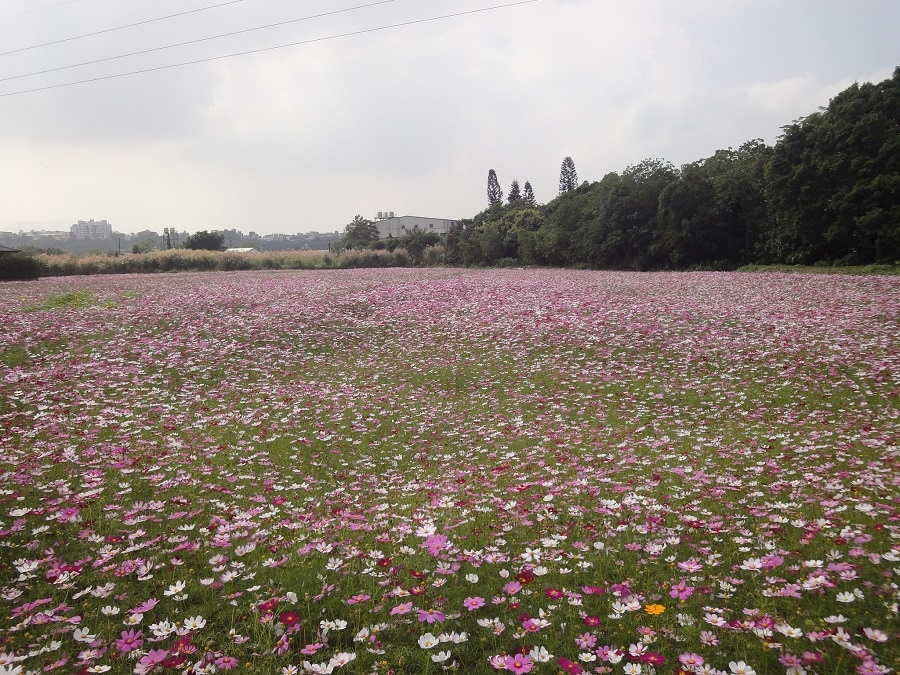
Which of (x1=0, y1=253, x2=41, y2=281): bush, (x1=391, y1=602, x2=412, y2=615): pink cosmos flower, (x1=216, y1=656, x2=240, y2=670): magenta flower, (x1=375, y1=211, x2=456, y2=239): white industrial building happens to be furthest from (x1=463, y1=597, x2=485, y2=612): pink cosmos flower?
(x1=375, y1=211, x2=456, y2=239): white industrial building

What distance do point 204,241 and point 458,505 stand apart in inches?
3515

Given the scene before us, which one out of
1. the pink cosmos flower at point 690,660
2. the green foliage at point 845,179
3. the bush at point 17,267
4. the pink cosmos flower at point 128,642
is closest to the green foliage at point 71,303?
the bush at point 17,267

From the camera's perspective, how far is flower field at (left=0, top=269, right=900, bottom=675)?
3594 mm

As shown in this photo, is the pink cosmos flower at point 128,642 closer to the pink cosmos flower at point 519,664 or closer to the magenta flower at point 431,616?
the magenta flower at point 431,616

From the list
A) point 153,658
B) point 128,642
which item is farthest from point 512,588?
point 128,642

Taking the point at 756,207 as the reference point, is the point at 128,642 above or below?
below

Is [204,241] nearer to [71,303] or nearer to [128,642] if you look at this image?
[71,303]

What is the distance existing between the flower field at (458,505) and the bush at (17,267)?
26.8 metres

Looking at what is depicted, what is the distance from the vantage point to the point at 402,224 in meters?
147

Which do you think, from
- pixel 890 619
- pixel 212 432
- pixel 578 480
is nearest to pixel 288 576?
pixel 578 480

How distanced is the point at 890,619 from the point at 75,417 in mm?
11322

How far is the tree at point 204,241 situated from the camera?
8337cm

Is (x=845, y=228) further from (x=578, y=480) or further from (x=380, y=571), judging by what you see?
(x=380, y=571)

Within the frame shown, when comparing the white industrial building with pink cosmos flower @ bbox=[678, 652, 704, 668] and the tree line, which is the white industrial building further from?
pink cosmos flower @ bbox=[678, 652, 704, 668]
